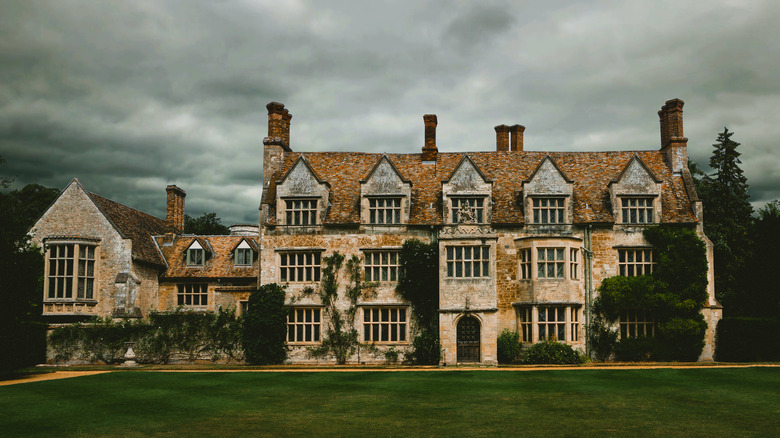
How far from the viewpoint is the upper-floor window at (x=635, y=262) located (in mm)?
30203

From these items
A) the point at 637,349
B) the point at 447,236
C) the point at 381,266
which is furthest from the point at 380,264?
the point at 637,349

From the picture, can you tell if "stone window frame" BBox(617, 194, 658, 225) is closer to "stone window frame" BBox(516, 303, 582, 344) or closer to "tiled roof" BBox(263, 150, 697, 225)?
"tiled roof" BBox(263, 150, 697, 225)

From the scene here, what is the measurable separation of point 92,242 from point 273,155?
10734 mm

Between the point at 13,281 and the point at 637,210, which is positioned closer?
the point at 13,281

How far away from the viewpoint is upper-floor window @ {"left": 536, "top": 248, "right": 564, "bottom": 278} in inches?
1154

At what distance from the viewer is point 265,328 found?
97.5 feet

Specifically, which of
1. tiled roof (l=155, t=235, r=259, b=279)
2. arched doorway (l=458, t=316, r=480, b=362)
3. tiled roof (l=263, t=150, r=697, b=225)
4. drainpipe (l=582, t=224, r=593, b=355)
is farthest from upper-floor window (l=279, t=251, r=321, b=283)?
drainpipe (l=582, t=224, r=593, b=355)

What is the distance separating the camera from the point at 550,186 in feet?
101

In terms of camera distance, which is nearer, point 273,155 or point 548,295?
point 548,295

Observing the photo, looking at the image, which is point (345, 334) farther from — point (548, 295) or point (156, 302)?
point (156, 302)

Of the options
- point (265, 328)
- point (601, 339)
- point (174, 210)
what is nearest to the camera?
point (601, 339)

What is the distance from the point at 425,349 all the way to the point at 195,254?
1566 centimetres

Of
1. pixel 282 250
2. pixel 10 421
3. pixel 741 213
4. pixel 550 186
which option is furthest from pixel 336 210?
pixel 741 213

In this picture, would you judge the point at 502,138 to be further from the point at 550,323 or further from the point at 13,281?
the point at 13,281
